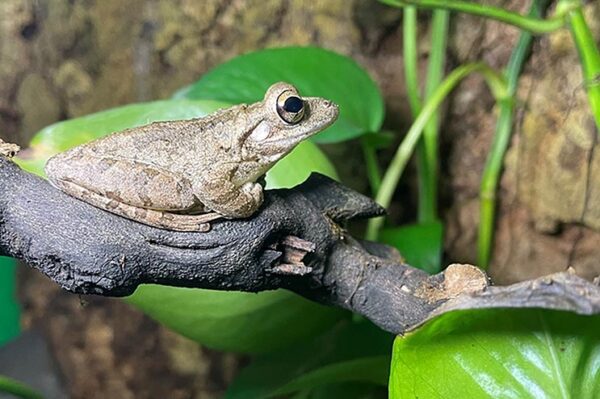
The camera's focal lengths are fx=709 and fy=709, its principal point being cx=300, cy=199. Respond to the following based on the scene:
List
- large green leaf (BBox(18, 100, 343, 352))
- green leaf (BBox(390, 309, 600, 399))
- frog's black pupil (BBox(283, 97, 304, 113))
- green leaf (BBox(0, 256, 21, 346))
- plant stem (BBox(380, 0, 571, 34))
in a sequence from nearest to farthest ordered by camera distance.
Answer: green leaf (BBox(390, 309, 600, 399))
frog's black pupil (BBox(283, 97, 304, 113))
large green leaf (BBox(18, 100, 343, 352))
plant stem (BBox(380, 0, 571, 34))
green leaf (BBox(0, 256, 21, 346))

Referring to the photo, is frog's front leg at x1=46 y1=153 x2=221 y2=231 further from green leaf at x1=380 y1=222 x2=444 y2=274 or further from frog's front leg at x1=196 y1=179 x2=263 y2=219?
green leaf at x1=380 y1=222 x2=444 y2=274

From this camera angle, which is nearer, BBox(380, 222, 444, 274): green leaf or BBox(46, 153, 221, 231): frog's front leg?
BBox(46, 153, 221, 231): frog's front leg

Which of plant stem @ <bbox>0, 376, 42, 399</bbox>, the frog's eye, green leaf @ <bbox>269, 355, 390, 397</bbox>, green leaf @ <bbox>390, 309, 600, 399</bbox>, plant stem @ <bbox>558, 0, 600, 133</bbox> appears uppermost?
plant stem @ <bbox>558, 0, 600, 133</bbox>

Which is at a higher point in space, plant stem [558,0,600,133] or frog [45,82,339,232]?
plant stem [558,0,600,133]

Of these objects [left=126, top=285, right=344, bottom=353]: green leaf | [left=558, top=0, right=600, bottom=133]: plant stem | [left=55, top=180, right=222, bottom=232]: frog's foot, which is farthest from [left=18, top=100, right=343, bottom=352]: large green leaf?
[left=558, top=0, right=600, bottom=133]: plant stem

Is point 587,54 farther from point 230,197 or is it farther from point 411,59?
point 230,197

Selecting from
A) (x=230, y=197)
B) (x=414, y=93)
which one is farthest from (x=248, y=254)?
(x=414, y=93)
